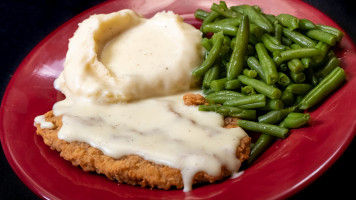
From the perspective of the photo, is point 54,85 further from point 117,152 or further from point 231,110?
point 231,110

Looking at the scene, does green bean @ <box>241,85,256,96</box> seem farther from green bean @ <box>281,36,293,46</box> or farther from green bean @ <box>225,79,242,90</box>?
green bean @ <box>281,36,293,46</box>

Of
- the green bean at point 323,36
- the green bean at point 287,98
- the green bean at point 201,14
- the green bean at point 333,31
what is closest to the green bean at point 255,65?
the green bean at point 287,98

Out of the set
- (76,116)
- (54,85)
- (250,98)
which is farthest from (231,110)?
(54,85)

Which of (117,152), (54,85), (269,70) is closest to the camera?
(117,152)

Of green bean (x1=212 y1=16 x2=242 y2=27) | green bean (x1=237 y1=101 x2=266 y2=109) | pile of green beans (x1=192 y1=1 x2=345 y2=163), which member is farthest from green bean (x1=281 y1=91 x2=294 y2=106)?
green bean (x1=212 y1=16 x2=242 y2=27)

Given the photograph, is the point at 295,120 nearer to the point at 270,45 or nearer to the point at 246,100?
the point at 246,100

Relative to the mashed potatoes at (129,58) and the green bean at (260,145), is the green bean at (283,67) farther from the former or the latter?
the mashed potatoes at (129,58)

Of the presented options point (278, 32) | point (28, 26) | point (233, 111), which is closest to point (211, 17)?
point (278, 32)
